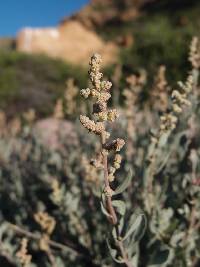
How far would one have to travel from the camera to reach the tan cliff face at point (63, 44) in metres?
20.2

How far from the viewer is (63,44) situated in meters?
21.6

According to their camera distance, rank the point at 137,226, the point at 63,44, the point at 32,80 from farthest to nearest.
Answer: the point at 63,44 → the point at 32,80 → the point at 137,226

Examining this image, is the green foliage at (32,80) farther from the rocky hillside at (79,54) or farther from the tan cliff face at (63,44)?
the tan cliff face at (63,44)

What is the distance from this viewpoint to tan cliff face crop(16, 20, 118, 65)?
20172 mm

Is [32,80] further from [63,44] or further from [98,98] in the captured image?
[98,98]

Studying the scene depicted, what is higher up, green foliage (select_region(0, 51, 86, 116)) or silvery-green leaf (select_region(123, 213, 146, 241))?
green foliage (select_region(0, 51, 86, 116))

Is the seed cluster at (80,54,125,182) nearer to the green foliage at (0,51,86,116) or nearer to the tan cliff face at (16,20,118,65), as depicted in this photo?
the green foliage at (0,51,86,116)

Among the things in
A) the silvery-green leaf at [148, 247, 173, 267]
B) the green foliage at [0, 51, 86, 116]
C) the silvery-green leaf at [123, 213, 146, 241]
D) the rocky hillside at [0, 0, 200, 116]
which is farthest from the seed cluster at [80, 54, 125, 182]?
the green foliage at [0, 51, 86, 116]

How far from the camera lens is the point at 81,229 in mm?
3012

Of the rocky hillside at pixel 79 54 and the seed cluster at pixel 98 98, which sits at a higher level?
the rocky hillside at pixel 79 54

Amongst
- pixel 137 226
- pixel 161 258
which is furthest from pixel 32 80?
pixel 137 226

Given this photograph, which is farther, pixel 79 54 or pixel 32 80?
pixel 79 54

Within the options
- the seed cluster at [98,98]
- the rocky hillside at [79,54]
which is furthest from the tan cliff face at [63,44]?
the seed cluster at [98,98]

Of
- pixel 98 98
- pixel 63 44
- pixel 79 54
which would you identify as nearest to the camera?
pixel 98 98
